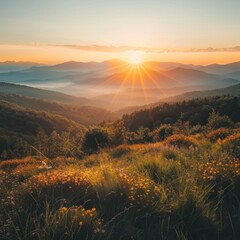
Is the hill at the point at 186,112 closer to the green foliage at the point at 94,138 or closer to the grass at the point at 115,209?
the green foliage at the point at 94,138

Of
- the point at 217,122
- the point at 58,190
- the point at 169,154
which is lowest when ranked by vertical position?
the point at 217,122

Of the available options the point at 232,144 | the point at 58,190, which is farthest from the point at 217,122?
the point at 58,190

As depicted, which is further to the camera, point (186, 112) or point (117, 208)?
point (186, 112)

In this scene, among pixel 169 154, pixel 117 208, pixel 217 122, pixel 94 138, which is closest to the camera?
pixel 117 208

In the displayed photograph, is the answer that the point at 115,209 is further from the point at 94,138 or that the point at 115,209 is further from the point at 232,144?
the point at 94,138

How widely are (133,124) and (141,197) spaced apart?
45784 millimetres

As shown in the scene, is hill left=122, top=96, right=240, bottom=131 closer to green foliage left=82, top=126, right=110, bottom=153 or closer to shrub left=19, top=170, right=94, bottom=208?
green foliage left=82, top=126, right=110, bottom=153

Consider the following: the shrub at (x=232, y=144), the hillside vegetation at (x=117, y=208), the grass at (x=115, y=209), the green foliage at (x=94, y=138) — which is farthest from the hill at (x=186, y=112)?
the grass at (x=115, y=209)

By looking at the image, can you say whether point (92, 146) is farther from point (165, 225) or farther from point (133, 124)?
point (133, 124)

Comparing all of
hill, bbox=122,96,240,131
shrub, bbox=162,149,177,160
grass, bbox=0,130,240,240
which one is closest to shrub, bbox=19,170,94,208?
grass, bbox=0,130,240,240

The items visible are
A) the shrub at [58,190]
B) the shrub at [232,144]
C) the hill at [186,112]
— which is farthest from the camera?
the hill at [186,112]

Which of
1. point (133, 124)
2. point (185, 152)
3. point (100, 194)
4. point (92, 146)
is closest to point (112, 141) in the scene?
point (92, 146)

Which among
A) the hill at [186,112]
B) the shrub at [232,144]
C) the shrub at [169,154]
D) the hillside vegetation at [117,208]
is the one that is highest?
the hillside vegetation at [117,208]

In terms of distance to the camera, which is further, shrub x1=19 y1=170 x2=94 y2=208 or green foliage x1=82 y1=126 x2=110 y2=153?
green foliage x1=82 y1=126 x2=110 y2=153
